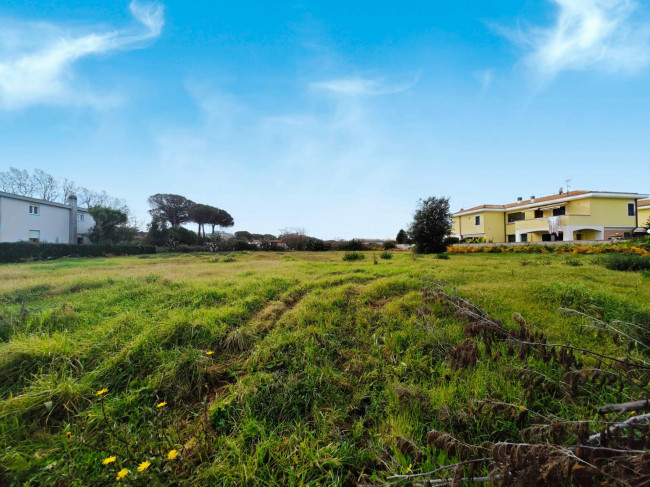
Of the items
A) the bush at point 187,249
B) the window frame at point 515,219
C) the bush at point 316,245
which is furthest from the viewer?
the window frame at point 515,219

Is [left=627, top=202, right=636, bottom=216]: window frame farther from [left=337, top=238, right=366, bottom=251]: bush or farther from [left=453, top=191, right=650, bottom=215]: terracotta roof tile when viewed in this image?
[left=337, top=238, right=366, bottom=251]: bush

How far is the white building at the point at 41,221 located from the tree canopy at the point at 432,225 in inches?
1127

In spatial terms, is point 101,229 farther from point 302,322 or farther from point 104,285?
point 302,322

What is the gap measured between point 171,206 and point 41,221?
526 inches

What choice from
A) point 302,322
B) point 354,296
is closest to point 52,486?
point 302,322

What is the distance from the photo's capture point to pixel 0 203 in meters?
18.3

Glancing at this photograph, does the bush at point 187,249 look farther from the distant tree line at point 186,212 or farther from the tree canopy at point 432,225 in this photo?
the tree canopy at point 432,225

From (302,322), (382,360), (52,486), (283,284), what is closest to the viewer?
(52,486)

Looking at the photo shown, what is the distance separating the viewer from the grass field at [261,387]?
1.55 meters

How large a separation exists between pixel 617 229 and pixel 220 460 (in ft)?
96.3

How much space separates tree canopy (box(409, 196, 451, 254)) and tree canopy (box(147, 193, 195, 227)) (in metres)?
30.0

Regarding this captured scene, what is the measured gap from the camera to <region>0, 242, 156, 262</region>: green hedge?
1466cm

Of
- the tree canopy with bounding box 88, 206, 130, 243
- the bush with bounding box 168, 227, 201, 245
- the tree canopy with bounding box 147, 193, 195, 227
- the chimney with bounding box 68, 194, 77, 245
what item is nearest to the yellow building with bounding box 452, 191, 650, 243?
the bush with bounding box 168, 227, 201, 245

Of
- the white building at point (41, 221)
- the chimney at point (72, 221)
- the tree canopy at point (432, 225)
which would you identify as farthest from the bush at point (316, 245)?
the chimney at point (72, 221)
